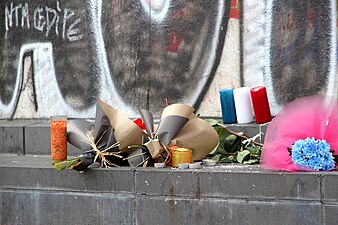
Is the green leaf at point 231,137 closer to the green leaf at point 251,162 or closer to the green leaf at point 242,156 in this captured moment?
the green leaf at point 242,156

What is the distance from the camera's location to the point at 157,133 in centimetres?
586

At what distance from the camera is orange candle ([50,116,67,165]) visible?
6027mm

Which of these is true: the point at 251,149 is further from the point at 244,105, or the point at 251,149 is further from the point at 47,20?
the point at 47,20

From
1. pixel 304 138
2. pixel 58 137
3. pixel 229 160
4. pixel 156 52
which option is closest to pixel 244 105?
pixel 229 160

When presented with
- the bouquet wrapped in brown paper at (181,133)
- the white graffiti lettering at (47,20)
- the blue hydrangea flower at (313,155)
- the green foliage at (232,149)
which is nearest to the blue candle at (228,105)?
the green foliage at (232,149)

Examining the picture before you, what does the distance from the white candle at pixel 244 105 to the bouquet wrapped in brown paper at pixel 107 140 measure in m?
1.07

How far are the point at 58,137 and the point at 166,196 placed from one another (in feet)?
3.68

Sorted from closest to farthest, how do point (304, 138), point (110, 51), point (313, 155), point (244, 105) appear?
1. point (313, 155)
2. point (304, 138)
3. point (244, 105)
4. point (110, 51)

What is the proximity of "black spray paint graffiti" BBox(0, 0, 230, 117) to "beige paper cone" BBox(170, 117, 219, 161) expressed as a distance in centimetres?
112

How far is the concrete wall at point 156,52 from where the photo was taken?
21.6ft

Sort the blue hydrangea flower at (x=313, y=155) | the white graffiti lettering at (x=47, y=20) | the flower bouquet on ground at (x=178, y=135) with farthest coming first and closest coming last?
the white graffiti lettering at (x=47, y=20) → the flower bouquet on ground at (x=178, y=135) → the blue hydrangea flower at (x=313, y=155)

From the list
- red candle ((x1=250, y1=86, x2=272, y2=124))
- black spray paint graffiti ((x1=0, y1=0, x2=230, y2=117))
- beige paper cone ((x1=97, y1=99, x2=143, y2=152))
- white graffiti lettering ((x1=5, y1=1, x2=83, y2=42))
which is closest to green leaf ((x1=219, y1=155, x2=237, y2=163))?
red candle ((x1=250, y1=86, x2=272, y2=124))

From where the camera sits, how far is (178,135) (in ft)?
19.4

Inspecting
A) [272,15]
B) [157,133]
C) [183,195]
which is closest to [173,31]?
[272,15]
